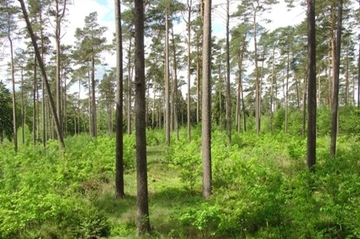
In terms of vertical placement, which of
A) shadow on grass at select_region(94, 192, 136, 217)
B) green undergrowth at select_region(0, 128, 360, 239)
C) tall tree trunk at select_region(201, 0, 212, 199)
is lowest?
shadow on grass at select_region(94, 192, 136, 217)

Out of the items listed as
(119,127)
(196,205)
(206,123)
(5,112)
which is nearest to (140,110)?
(206,123)

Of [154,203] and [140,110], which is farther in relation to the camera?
[154,203]

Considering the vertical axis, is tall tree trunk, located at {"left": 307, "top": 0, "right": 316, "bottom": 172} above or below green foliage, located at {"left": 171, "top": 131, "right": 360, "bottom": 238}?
above

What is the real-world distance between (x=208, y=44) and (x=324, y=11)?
13.4m

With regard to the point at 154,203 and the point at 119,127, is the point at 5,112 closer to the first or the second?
the point at 119,127

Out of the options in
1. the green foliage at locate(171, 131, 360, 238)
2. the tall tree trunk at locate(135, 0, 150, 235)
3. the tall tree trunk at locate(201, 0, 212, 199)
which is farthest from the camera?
the tall tree trunk at locate(201, 0, 212, 199)

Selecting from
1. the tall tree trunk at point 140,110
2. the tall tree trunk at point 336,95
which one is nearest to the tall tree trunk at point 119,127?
the tall tree trunk at point 140,110

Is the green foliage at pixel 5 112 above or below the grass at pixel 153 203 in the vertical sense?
above

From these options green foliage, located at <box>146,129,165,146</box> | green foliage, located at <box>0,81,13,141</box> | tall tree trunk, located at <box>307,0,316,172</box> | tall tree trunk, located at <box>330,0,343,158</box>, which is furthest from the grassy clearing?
green foliage, located at <box>0,81,13,141</box>

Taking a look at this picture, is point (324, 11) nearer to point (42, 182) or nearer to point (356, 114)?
point (356, 114)

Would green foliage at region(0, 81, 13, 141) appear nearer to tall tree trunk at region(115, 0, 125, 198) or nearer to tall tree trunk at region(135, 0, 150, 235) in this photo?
tall tree trunk at region(115, 0, 125, 198)

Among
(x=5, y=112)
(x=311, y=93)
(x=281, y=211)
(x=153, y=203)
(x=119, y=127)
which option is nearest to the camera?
(x=281, y=211)

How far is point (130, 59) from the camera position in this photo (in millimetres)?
27641

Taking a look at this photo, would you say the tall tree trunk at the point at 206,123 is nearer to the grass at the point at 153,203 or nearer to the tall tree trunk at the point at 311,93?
the grass at the point at 153,203
